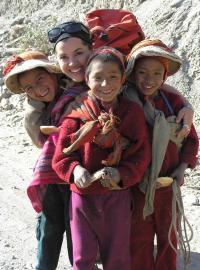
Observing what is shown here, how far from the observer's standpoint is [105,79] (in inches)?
112

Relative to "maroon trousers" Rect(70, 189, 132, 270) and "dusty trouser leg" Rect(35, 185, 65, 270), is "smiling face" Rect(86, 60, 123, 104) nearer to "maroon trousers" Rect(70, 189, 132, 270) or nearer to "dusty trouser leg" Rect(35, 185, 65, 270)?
"maroon trousers" Rect(70, 189, 132, 270)

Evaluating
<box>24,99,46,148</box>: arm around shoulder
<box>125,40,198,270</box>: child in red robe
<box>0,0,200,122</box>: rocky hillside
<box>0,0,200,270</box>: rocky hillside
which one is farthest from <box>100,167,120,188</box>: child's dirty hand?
<box>0,0,200,122</box>: rocky hillside

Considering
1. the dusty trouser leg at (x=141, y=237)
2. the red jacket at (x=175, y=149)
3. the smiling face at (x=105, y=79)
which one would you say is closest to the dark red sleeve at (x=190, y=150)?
the red jacket at (x=175, y=149)

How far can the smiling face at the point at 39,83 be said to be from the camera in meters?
3.24

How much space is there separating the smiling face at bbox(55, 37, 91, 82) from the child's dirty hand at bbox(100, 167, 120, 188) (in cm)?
57

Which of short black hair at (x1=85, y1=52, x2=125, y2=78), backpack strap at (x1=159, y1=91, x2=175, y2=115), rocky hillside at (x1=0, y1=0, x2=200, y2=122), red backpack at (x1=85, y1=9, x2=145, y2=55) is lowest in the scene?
backpack strap at (x1=159, y1=91, x2=175, y2=115)

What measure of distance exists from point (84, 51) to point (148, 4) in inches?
190

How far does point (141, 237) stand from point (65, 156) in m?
0.73

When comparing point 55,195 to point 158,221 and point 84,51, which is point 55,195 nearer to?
point 158,221

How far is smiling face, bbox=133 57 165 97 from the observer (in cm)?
305

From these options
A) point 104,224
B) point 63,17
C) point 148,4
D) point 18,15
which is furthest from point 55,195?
point 18,15

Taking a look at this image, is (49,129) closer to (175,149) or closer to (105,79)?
(105,79)

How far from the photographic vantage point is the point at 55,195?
3.38 metres

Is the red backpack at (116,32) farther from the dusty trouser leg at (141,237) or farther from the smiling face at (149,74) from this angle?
the dusty trouser leg at (141,237)
